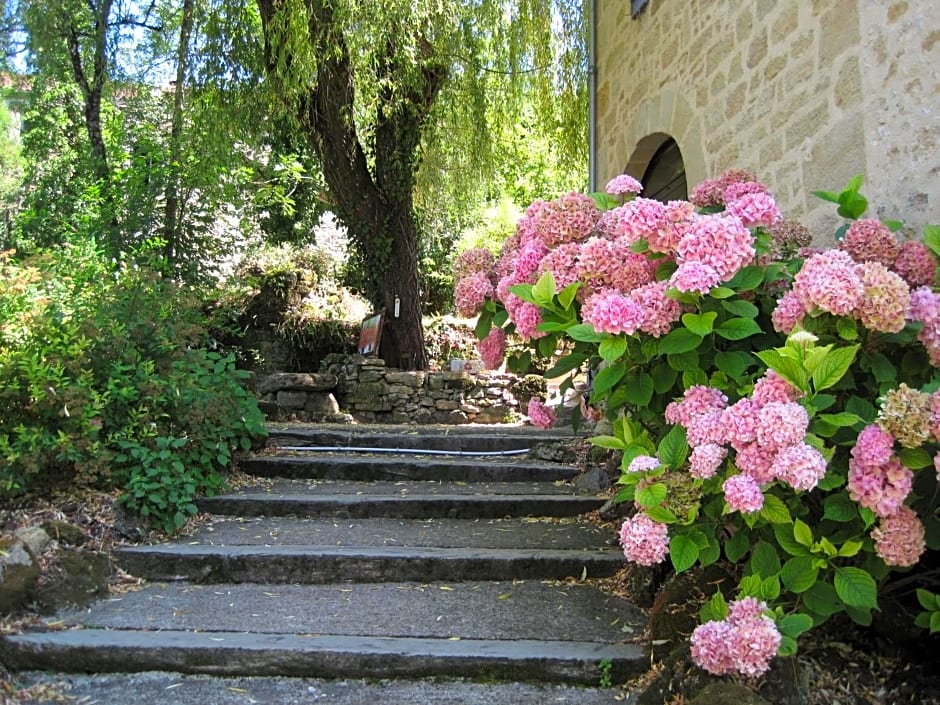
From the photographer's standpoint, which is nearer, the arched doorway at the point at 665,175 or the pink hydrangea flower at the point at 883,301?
the pink hydrangea flower at the point at 883,301

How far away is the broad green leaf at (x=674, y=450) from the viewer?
2.44 metres

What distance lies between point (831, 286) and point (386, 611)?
2155 millimetres

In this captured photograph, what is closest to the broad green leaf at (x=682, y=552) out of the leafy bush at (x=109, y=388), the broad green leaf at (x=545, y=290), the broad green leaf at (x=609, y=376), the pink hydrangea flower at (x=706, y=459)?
the pink hydrangea flower at (x=706, y=459)

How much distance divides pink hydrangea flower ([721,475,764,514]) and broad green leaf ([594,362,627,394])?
1.69ft

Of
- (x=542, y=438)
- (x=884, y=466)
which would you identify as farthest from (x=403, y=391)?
(x=884, y=466)

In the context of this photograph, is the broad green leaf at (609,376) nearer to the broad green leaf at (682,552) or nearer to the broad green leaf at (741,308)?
the broad green leaf at (741,308)

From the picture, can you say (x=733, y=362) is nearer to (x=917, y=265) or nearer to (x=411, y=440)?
(x=917, y=265)

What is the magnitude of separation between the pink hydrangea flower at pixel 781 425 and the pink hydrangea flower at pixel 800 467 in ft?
0.09

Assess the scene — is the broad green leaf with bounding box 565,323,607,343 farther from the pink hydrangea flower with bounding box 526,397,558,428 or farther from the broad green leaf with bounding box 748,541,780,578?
the pink hydrangea flower with bounding box 526,397,558,428

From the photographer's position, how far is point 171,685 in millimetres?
2908

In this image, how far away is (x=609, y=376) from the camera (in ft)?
8.39

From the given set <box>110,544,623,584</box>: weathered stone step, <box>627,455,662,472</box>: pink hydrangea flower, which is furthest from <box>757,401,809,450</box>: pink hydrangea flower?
<box>110,544,623,584</box>: weathered stone step

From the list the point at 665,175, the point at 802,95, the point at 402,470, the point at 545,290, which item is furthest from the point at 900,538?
the point at 665,175

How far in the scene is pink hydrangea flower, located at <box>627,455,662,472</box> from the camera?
237 centimetres
